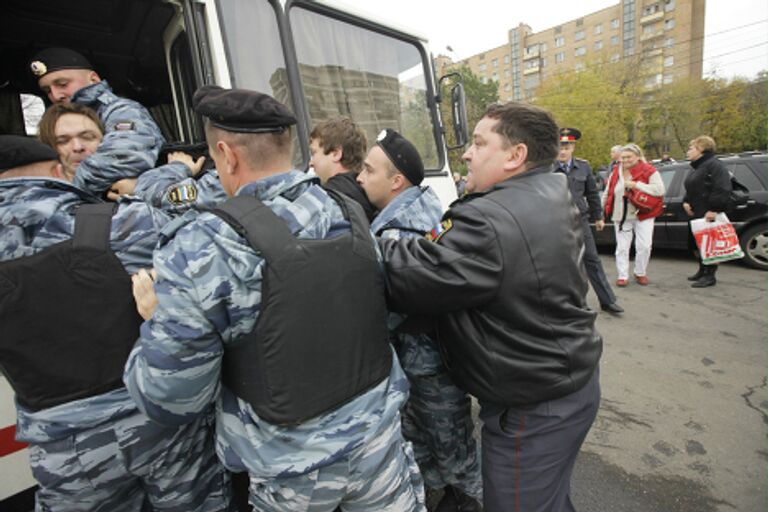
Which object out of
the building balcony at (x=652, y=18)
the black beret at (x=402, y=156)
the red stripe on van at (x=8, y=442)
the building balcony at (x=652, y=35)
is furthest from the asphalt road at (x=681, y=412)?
the building balcony at (x=652, y=18)

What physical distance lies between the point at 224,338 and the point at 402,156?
1.24 m

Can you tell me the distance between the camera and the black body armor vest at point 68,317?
48.6 inches

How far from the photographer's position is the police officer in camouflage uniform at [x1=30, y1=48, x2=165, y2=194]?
5.61 feet

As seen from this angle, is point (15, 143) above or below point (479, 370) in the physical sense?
above

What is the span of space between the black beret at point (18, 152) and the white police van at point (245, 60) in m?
1.07

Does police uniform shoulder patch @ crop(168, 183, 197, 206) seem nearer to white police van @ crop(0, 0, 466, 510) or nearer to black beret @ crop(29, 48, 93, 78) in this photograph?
white police van @ crop(0, 0, 466, 510)

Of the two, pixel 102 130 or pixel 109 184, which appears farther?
pixel 102 130

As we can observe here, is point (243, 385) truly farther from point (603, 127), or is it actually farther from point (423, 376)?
point (603, 127)

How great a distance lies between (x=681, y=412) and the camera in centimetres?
304

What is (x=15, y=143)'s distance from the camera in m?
1.33

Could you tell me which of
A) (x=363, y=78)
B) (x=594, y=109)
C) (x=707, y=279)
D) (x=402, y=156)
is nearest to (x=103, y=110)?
(x=402, y=156)

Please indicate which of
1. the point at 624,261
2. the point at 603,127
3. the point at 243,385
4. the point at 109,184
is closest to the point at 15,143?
the point at 109,184

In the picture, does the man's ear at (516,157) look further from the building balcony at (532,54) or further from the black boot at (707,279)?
the building balcony at (532,54)

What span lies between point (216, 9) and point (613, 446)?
3.72 meters
